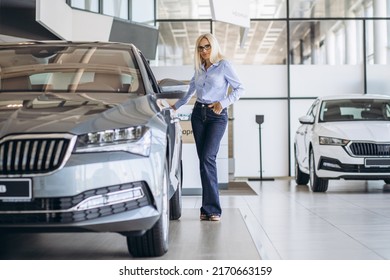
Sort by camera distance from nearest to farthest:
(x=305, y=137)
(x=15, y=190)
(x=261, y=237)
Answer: (x=15, y=190), (x=261, y=237), (x=305, y=137)

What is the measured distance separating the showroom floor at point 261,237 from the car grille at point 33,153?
967 mm

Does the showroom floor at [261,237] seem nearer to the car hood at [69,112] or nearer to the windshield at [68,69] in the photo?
the car hood at [69,112]


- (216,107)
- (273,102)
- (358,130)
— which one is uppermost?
(273,102)

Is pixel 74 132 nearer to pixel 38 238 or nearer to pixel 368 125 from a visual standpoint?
pixel 38 238

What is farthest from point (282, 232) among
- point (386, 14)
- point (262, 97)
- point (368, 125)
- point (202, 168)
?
point (386, 14)

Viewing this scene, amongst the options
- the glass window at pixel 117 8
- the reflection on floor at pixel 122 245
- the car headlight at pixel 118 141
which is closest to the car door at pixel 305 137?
the reflection on floor at pixel 122 245

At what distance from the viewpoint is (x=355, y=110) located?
10453mm

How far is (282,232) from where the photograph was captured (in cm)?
593

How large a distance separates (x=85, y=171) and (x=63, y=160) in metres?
0.13

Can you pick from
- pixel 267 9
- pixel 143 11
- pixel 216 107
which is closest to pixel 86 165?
pixel 216 107

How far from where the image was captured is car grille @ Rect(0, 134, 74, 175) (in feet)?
12.2

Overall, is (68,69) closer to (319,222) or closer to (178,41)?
(319,222)

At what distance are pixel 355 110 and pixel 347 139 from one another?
102 cm

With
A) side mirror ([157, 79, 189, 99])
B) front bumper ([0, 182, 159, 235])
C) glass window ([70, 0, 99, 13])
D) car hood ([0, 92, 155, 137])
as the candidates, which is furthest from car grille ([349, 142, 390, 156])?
glass window ([70, 0, 99, 13])
